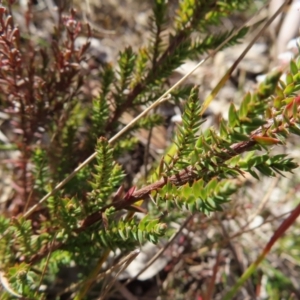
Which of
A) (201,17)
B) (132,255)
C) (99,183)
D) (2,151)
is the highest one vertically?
(201,17)

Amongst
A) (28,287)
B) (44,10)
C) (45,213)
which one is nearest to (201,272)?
(45,213)

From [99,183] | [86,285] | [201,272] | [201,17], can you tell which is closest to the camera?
[99,183]

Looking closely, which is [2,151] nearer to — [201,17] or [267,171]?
[201,17]

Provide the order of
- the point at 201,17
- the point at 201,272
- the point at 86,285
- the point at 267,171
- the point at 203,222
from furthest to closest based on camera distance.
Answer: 1. the point at 201,272
2. the point at 203,222
3. the point at 201,17
4. the point at 86,285
5. the point at 267,171

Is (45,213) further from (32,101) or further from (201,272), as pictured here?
(201,272)

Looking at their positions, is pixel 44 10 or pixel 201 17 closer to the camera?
pixel 201 17

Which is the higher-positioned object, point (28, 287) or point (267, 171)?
point (267, 171)
